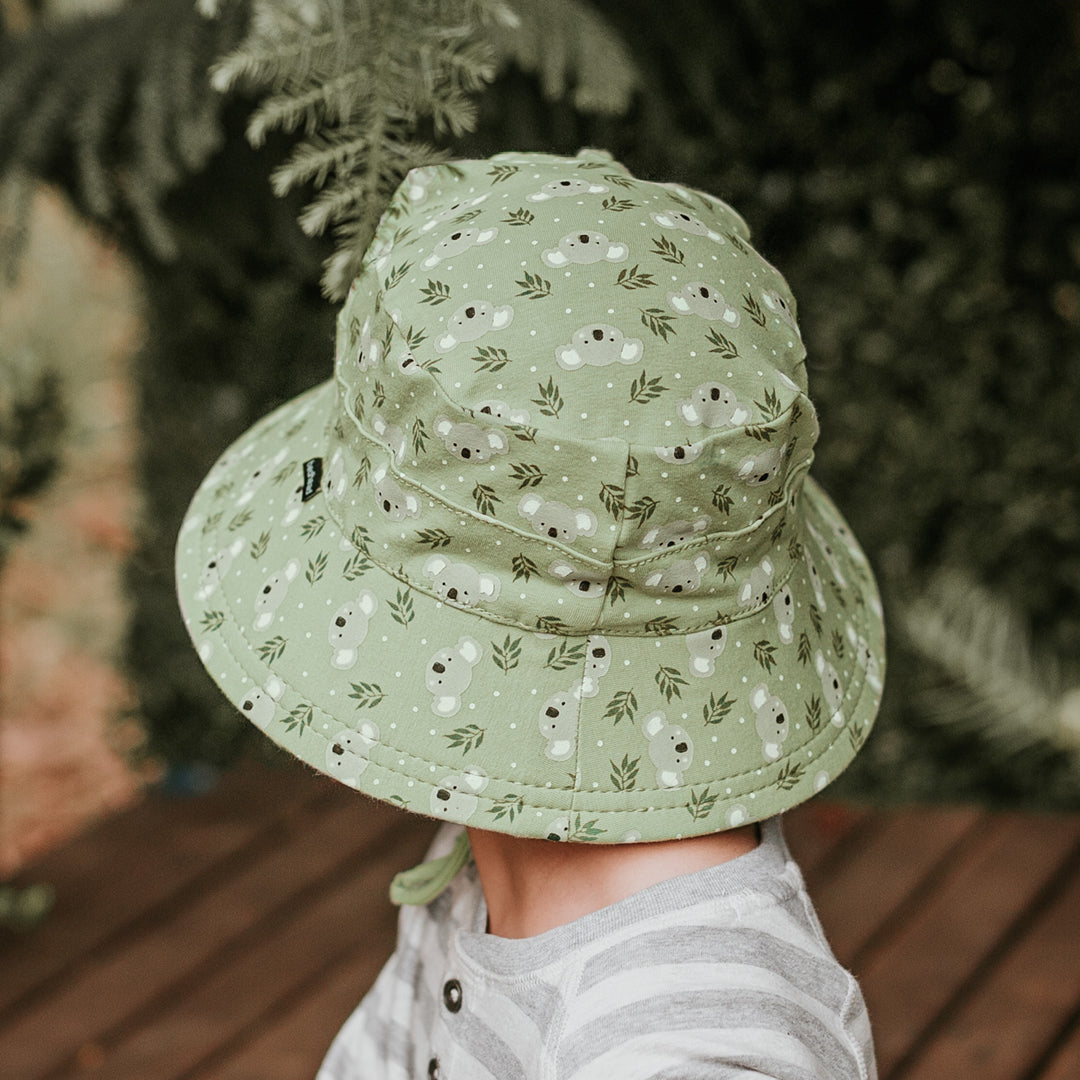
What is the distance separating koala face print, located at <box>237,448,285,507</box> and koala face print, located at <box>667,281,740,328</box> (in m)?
0.45

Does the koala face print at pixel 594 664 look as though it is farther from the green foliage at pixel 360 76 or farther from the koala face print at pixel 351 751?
the green foliage at pixel 360 76

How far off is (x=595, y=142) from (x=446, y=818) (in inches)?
64.4

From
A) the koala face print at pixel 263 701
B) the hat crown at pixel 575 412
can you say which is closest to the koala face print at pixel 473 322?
the hat crown at pixel 575 412

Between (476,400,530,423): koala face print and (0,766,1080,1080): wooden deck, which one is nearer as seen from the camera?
(476,400,530,423): koala face print

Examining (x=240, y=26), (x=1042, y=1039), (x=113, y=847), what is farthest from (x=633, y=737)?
(x=113, y=847)

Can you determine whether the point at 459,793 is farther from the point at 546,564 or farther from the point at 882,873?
the point at 882,873

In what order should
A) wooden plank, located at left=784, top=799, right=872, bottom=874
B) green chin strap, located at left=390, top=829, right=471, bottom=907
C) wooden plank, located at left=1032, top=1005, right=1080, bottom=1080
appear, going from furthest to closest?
wooden plank, located at left=784, top=799, right=872, bottom=874 → wooden plank, located at left=1032, top=1005, right=1080, bottom=1080 → green chin strap, located at left=390, top=829, right=471, bottom=907

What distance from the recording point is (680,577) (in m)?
0.91

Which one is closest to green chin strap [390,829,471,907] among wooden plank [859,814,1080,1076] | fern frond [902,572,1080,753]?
wooden plank [859,814,1080,1076]

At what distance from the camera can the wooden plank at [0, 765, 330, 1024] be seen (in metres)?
2.38

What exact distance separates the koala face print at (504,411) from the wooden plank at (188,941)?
72.6 inches

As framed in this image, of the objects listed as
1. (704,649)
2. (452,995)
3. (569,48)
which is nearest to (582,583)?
(704,649)

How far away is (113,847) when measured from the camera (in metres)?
2.72

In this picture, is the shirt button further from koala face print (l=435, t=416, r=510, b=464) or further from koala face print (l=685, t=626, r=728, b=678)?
koala face print (l=435, t=416, r=510, b=464)
